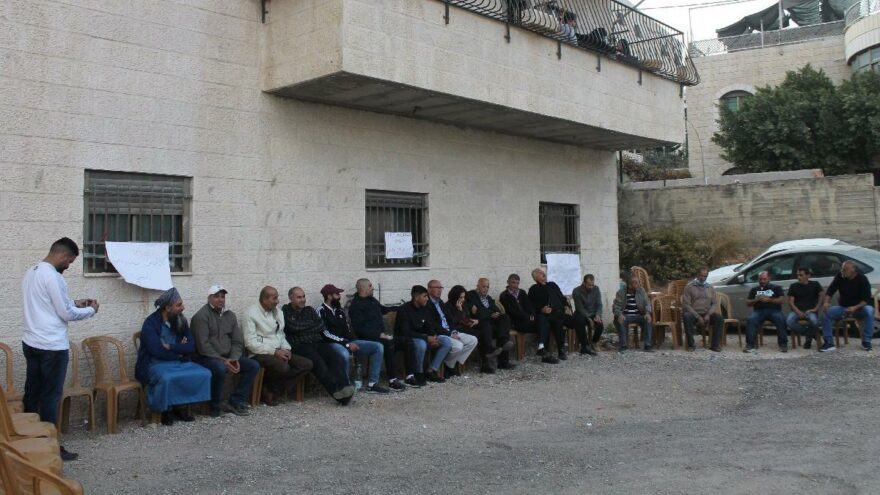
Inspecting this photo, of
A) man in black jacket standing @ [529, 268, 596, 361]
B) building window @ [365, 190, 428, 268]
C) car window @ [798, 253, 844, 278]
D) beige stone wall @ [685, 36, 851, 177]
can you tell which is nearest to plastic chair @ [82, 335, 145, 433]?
building window @ [365, 190, 428, 268]

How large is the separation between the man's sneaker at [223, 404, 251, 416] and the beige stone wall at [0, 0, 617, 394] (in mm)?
1158

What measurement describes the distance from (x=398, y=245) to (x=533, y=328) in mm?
2574

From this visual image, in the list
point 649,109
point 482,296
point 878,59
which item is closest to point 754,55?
point 878,59

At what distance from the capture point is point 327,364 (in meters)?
8.19

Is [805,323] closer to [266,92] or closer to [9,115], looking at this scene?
[266,92]

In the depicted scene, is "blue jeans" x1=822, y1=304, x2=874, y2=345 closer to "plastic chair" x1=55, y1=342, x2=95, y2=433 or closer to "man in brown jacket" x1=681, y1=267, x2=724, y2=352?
"man in brown jacket" x1=681, y1=267, x2=724, y2=352

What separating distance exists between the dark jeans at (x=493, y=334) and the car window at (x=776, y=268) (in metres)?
5.69

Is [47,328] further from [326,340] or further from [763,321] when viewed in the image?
[763,321]

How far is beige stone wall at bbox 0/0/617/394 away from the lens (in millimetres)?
6844

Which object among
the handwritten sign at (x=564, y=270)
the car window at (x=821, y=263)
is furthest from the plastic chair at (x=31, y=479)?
the car window at (x=821, y=263)

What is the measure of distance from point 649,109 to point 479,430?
24.9 feet

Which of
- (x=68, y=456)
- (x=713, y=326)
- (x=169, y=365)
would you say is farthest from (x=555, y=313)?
(x=68, y=456)

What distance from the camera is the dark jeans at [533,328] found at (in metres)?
11.0

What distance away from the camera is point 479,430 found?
6844mm
